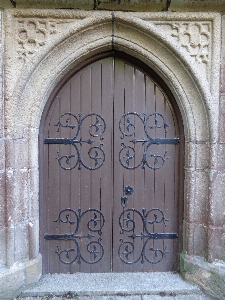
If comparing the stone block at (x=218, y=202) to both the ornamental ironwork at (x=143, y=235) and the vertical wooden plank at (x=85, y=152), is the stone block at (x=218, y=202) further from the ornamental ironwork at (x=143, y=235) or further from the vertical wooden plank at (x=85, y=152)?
the vertical wooden plank at (x=85, y=152)

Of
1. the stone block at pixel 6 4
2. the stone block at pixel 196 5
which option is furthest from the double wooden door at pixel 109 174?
the stone block at pixel 6 4

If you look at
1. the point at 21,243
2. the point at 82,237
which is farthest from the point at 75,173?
the point at 21,243

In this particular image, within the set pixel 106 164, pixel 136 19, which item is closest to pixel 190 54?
pixel 136 19

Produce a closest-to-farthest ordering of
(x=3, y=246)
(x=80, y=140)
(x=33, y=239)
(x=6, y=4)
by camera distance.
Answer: (x=6, y=4)
(x=3, y=246)
(x=33, y=239)
(x=80, y=140)

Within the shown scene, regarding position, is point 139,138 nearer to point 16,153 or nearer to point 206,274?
point 16,153

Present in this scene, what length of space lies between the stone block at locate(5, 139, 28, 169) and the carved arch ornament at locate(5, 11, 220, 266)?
4 cm

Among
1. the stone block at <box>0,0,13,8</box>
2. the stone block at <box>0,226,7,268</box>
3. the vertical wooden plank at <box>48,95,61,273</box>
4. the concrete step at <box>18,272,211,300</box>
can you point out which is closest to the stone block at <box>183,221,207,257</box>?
the concrete step at <box>18,272,211,300</box>

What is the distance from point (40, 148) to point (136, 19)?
4.56 ft

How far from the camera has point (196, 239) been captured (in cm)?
241

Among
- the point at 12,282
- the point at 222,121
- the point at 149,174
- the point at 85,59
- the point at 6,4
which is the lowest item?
the point at 12,282

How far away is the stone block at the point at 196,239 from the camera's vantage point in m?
2.39

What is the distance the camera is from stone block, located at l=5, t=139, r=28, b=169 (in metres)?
2.21

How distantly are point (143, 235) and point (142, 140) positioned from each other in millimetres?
907

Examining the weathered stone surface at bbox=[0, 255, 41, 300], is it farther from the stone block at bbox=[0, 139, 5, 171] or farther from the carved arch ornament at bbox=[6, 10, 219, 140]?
the carved arch ornament at bbox=[6, 10, 219, 140]
